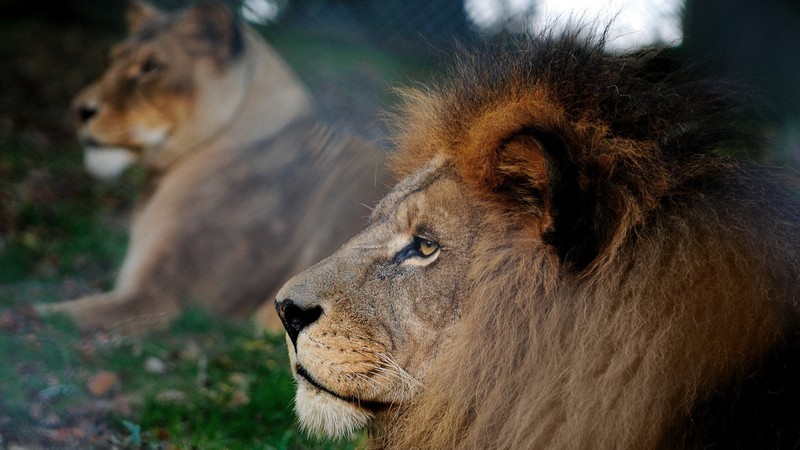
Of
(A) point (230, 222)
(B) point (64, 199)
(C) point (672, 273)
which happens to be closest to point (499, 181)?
(C) point (672, 273)

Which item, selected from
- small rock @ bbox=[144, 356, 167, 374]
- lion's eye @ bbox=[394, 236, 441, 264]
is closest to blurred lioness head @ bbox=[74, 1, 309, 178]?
small rock @ bbox=[144, 356, 167, 374]

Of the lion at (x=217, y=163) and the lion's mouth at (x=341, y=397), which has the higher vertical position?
the lion at (x=217, y=163)

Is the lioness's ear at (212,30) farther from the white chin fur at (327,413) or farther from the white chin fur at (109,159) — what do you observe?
the white chin fur at (327,413)

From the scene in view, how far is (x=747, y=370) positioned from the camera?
2.06 meters

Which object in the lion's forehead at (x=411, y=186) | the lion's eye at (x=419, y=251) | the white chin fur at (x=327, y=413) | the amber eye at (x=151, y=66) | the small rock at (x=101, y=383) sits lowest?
the small rock at (x=101, y=383)

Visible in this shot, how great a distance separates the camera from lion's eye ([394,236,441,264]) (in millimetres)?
2457

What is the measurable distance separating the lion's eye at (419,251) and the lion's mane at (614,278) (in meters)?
0.14

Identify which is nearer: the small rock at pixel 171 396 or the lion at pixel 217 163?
the small rock at pixel 171 396

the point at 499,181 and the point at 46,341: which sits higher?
the point at 499,181

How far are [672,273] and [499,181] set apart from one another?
506 millimetres

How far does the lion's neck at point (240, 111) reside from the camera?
6.14m

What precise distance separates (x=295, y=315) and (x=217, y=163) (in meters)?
3.83

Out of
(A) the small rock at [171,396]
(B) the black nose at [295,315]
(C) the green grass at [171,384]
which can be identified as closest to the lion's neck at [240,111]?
(C) the green grass at [171,384]

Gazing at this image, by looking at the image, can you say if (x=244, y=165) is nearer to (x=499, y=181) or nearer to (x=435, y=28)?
(x=435, y=28)
